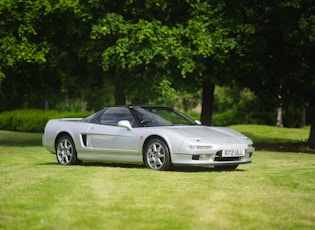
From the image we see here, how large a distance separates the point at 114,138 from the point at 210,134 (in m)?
1.97

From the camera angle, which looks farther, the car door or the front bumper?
the car door

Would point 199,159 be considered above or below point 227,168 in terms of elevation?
above

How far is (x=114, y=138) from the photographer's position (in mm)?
13391

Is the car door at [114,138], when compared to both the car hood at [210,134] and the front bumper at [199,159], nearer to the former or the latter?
the car hood at [210,134]

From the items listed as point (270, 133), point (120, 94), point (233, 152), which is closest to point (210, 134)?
point (233, 152)

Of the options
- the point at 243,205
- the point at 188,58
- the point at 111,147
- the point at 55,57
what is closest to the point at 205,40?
the point at 188,58

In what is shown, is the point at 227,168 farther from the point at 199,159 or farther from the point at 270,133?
the point at 270,133

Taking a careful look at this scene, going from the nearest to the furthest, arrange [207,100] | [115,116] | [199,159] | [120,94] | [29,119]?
[199,159], [115,116], [207,100], [120,94], [29,119]

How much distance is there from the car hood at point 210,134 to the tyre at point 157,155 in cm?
42

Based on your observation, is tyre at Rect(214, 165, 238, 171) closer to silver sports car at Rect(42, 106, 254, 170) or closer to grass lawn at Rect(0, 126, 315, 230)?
silver sports car at Rect(42, 106, 254, 170)

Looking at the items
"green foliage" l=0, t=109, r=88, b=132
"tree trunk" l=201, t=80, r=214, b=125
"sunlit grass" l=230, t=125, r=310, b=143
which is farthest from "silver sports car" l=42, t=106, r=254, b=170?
"green foliage" l=0, t=109, r=88, b=132

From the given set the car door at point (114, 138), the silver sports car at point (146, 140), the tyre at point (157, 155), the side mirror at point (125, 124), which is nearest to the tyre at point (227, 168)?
the silver sports car at point (146, 140)

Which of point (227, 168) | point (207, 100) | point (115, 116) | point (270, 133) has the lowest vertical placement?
point (227, 168)

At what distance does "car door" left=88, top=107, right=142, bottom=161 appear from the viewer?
13.1m
